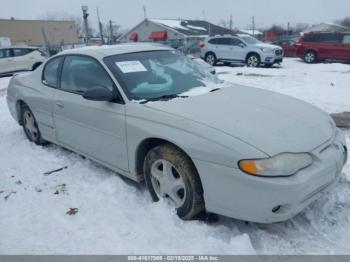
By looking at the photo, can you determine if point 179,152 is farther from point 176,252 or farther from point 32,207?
point 32,207

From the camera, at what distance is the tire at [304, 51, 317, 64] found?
17.8 meters

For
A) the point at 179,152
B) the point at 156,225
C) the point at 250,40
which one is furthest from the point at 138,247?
the point at 250,40

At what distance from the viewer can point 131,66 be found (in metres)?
3.56

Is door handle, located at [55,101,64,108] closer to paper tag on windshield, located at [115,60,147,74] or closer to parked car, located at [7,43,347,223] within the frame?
parked car, located at [7,43,347,223]

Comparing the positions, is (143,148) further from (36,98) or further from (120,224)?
(36,98)

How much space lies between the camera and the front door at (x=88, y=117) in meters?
3.38

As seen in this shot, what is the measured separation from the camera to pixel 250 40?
17.5 metres

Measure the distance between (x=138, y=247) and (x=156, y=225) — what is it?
1.02ft

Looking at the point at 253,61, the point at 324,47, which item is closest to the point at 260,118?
the point at 253,61

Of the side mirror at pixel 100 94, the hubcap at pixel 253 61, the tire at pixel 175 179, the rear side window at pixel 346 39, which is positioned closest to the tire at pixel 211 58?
the hubcap at pixel 253 61

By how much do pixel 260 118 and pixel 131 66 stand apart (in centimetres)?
153

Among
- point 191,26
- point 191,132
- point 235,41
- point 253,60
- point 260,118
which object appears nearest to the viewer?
point 191,132

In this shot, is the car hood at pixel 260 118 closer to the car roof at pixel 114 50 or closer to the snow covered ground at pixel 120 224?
the snow covered ground at pixel 120 224

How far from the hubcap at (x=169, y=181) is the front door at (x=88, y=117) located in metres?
0.40
